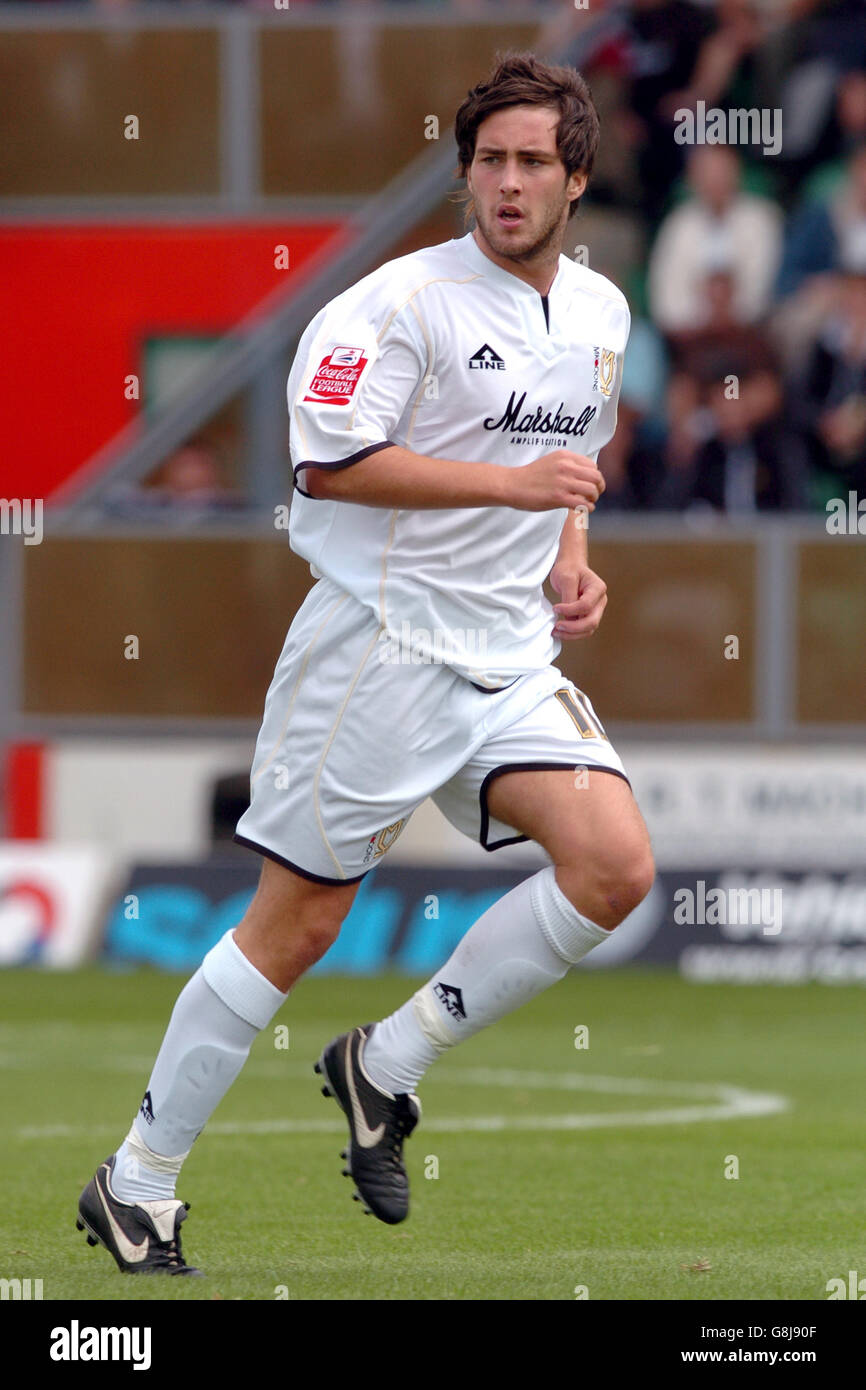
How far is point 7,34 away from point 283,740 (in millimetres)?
13119

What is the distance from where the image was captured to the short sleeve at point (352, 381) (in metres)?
4.87

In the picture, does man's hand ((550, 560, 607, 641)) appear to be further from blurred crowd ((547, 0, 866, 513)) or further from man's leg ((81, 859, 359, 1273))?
blurred crowd ((547, 0, 866, 513))

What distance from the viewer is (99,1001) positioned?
11.4 metres

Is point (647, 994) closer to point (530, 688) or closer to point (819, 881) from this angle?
point (819, 881)

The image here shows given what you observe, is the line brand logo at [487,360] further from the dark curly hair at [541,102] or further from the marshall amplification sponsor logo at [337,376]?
the dark curly hair at [541,102]

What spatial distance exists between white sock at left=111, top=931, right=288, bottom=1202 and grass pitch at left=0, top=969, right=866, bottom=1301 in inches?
9.2

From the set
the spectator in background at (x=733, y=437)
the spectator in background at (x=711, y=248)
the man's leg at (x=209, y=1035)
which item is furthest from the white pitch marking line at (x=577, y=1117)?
the spectator in background at (x=711, y=248)

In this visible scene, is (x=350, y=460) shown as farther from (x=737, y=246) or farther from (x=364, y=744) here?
(x=737, y=246)

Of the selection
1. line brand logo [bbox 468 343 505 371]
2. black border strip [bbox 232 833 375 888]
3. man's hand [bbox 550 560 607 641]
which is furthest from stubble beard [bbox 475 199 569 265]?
black border strip [bbox 232 833 375 888]

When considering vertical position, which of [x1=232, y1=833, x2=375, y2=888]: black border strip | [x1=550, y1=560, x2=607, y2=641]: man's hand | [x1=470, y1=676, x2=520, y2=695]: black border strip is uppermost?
[x1=550, y1=560, x2=607, y2=641]: man's hand

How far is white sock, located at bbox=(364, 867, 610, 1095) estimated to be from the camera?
16.9 feet

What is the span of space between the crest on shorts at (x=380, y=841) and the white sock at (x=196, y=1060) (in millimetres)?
337

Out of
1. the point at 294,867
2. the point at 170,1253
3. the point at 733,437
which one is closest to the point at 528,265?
the point at 294,867

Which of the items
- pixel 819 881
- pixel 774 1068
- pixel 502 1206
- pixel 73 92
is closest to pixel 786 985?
pixel 819 881
